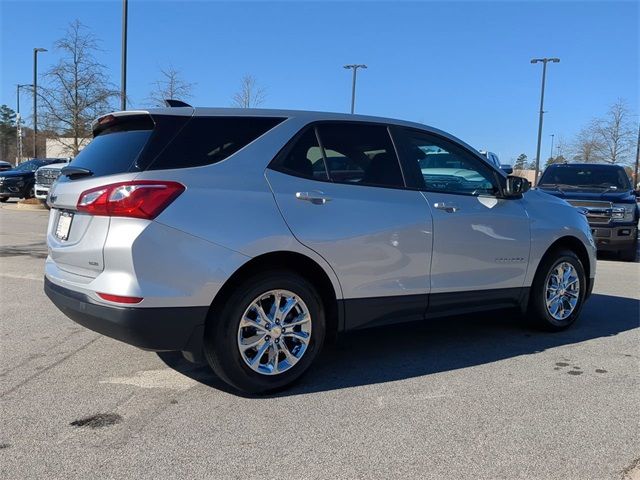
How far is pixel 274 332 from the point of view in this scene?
3.84m

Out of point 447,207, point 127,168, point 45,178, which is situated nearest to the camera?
point 127,168

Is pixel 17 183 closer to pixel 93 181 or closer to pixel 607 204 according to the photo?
pixel 607 204

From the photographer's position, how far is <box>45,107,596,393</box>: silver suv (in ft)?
11.2

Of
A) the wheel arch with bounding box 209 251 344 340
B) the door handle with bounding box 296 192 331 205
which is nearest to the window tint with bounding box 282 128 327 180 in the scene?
the door handle with bounding box 296 192 331 205

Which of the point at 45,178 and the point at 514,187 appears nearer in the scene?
the point at 514,187

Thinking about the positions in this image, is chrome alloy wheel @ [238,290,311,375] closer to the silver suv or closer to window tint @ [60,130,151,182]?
the silver suv

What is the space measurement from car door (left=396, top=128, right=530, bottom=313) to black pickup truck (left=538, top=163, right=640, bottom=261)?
21.0 ft

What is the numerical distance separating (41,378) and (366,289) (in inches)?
91.7

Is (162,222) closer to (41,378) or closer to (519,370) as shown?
(41,378)

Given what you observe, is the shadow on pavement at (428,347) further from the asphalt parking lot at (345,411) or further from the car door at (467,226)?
the car door at (467,226)

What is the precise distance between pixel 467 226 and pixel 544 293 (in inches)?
50.9

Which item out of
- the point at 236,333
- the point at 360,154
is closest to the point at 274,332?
the point at 236,333

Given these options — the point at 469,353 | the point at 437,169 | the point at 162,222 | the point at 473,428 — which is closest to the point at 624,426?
the point at 473,428

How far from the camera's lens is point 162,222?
3.37 m
